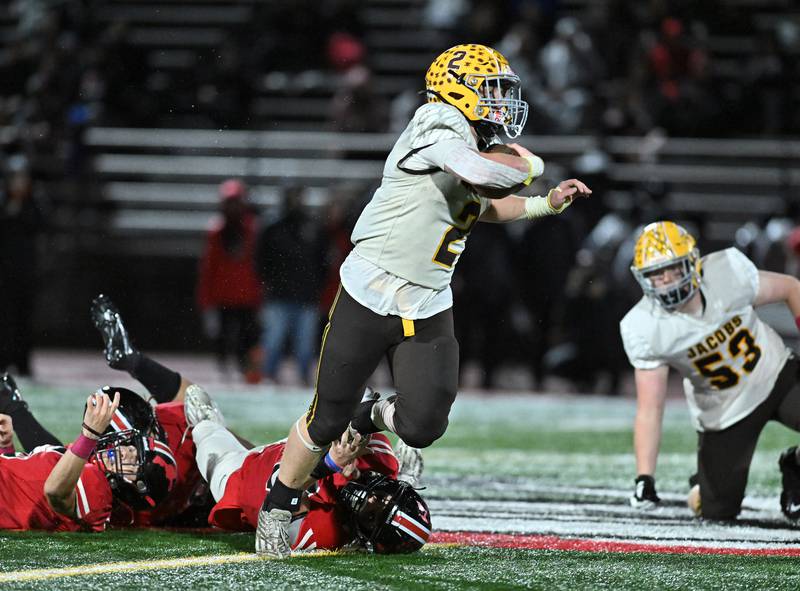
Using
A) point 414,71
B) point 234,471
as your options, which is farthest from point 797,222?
point 234,471

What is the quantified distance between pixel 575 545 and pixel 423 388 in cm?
98

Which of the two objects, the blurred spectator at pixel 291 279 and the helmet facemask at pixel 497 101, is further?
the blurred spectator at pixel 291 279

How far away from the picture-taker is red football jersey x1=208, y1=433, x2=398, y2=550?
196 inches

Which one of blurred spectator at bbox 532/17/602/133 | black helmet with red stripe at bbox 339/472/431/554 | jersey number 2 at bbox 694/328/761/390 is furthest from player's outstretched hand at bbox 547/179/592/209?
blurred spectator at bbox 532/17/602/133

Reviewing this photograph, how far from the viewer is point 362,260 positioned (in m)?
4.81

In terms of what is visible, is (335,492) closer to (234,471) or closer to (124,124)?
(234,471)

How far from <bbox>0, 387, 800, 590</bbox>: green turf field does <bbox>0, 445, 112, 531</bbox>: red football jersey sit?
0.27 ft

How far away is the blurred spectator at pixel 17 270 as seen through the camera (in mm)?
11180

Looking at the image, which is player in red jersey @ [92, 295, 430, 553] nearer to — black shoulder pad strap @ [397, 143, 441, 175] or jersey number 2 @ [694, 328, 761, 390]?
black shoulder pad strap @ [397, 143, 441, 175]

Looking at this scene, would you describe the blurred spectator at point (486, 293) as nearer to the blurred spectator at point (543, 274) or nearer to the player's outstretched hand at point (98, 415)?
the blurred spectator at point (543, 274)

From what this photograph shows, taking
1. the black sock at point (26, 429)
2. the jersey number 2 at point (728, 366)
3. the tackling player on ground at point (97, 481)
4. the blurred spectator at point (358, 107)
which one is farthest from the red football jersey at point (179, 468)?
the blurred spectator at point (358, 107)

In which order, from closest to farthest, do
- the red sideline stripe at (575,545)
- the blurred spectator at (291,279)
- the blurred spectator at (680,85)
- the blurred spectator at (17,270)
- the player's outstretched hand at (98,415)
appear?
the player's outstretched hand at (98,415) → the red sideline stripe at (575,545) → the blurred spectator at (17,270) → the blurred spectator at (291,279) → the blurred spectator at (680,85)

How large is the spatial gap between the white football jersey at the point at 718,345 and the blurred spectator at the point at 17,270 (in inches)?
258

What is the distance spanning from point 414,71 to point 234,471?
11024mm
